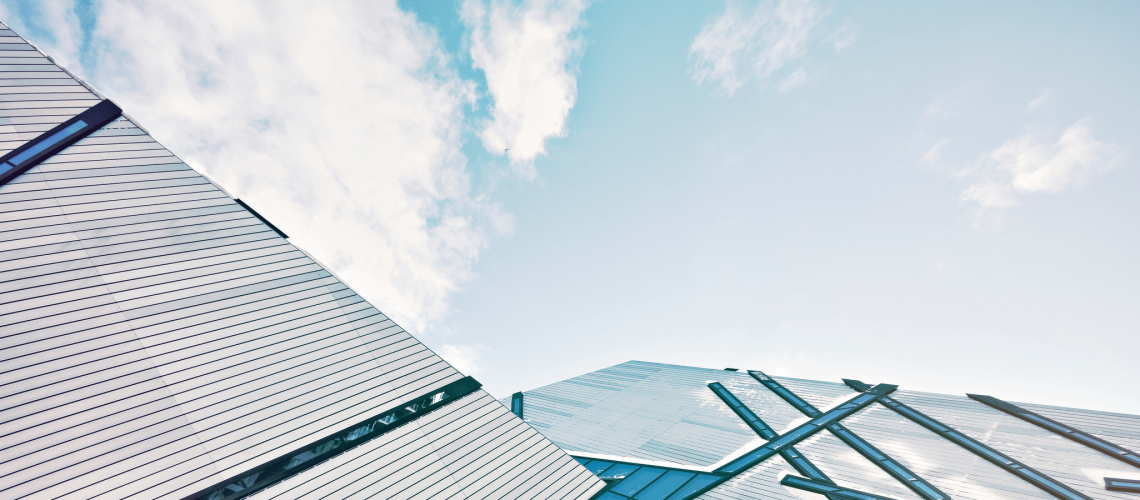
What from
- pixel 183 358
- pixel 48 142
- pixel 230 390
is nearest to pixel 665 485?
pixel 230 390

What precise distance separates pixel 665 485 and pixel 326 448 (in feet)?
40.9

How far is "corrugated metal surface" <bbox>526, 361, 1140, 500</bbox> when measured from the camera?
12781 millimetres

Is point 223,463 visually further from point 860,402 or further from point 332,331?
point 860,402

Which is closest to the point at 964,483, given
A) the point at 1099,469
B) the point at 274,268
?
the point at 1099,469

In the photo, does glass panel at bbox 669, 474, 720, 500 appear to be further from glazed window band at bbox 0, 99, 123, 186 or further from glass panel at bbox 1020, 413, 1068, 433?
glazed window band at bbox 0, 99, 123, 186

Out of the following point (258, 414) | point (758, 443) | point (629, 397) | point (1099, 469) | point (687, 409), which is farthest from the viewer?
point (629, 397)

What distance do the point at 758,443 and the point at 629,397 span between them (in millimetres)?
9529

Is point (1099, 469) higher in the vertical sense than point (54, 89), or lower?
lower

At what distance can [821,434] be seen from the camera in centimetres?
1684

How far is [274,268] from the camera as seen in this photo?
37.8 feet

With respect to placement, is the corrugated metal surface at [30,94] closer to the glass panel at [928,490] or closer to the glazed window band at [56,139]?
the glazed window band at [56,139]

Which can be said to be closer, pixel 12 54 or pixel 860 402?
pixel 12 54

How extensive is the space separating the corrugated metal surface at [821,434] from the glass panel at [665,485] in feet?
3.15

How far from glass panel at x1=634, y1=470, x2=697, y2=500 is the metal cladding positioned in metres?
4.24
